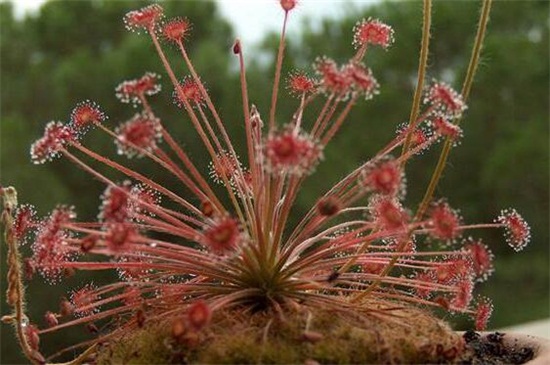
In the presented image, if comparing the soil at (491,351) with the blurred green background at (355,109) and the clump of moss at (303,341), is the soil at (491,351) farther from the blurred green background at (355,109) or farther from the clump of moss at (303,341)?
the blurred green background at (355,109)

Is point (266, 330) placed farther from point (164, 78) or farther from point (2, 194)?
point (164, 78)

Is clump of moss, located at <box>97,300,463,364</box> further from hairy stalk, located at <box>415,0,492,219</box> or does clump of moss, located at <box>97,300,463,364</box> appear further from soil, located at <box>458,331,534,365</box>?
hairy stalk, located at <box>415,0,492,219</box>

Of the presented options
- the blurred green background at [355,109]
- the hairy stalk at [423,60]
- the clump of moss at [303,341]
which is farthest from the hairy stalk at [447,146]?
the blurred green background at [355,109]

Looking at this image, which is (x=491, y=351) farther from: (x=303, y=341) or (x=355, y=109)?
(x=355, y=109)

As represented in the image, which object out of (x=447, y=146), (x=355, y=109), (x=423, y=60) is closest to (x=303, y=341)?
(x=447, y=146)

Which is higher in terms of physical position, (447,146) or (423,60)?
(423,60)

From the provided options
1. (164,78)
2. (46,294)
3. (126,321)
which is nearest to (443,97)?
(126,321)
